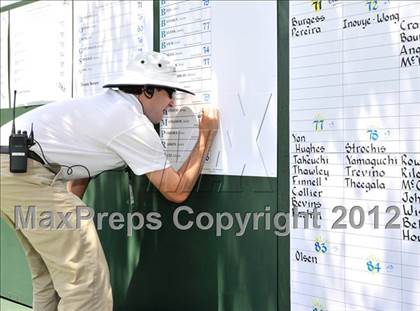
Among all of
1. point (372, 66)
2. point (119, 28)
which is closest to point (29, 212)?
point (119, 28)

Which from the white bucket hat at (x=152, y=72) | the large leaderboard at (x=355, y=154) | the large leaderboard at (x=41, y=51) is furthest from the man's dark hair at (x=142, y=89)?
the large leaderboard at (x=41, y=51)

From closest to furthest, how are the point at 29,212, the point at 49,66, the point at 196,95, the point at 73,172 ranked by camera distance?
the point at 29,212 → the point at 73,172 → the point at 196,95 → the point at 49,66

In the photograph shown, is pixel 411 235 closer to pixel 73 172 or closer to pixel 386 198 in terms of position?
pixel 386 198

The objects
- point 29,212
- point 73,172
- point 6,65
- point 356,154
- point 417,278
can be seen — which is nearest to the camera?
point 417,278

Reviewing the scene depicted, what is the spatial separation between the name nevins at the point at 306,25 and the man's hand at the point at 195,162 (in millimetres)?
609

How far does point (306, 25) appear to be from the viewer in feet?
8.46

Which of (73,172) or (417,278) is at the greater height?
(73,172)

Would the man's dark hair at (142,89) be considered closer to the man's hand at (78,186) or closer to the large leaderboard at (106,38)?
the large leaderboard at (106,38)

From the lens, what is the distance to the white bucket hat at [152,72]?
285 cm

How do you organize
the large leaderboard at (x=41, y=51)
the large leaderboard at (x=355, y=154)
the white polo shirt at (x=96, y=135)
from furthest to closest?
the large leaderboard at (x=41, y=51)
the white polo shirt at (x=96, y=135)
the large leaderboard at (x=355, y=154)

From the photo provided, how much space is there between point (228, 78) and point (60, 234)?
3.77ft

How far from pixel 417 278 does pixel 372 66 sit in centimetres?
89

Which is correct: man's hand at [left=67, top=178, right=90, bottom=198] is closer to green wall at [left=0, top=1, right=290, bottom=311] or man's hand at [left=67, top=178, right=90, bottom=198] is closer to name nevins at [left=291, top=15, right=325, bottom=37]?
green wall at [left=0, top=1, right=290, bottom=311]

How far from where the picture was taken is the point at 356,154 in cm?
242
